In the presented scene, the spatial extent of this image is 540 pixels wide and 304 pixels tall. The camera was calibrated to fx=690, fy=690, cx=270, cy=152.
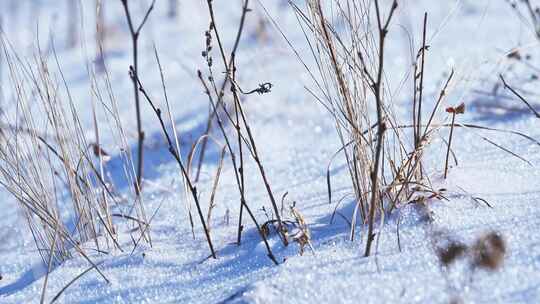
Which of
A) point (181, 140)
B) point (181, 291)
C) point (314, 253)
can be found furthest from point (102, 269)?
point (181, 140)

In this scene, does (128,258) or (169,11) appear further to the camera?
(169,11)

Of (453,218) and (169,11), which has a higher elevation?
(169,11)

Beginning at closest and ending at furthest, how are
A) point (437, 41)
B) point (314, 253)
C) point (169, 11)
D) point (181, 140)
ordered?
point (314, 253) → point (181, 140) → point (437, 41) → point (169, 11)

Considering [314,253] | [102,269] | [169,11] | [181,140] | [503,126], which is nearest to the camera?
[314,253]

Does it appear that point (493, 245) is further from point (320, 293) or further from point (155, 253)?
point (155, 253)

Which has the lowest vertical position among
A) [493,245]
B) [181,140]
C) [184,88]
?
[493,245]

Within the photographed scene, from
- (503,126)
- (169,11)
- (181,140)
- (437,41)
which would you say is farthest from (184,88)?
(169,11)

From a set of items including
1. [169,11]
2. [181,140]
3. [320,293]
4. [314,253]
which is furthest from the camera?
[169,11]

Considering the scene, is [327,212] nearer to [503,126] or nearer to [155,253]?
[155,253]

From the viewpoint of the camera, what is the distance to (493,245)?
4.05 feet

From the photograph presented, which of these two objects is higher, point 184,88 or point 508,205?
point 184,88

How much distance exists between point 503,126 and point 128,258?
3.75ft

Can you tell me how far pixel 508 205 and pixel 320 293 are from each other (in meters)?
0.46

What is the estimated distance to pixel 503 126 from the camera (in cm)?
201
